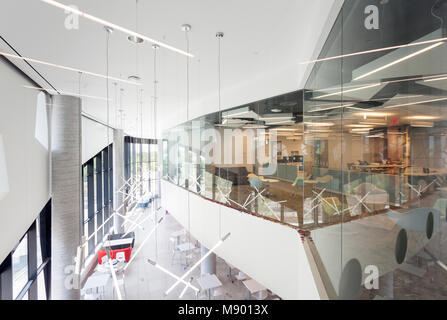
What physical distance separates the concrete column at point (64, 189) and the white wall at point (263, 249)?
114 inches

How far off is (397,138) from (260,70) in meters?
3.02

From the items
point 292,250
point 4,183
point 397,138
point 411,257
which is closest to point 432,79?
point 397,138

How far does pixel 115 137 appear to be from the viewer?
9.20 metres

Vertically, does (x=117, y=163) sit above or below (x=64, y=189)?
above

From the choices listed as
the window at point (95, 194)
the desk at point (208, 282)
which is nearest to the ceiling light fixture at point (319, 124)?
the desk at point (208, 282)

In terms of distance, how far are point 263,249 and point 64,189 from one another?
4169 millimetres

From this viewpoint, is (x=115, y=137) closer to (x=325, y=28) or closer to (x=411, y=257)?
(x=325, y=28)

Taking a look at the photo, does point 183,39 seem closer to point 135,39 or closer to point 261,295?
point 135,39

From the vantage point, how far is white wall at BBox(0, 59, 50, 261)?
2262 millimetres

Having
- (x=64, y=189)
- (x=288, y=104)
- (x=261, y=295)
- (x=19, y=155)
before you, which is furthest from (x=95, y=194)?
(x=288, y=104)

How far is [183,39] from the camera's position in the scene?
248 cm

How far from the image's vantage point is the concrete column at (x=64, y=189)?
382 centimetres

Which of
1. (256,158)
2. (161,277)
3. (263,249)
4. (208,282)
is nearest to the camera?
(263,249)

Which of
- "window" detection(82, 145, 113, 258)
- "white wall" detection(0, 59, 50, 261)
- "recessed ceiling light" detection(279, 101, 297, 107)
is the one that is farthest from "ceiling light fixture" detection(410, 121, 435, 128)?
"window" detection(82, 145, 113, 258)
